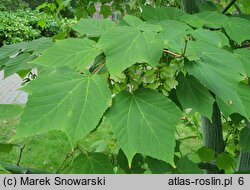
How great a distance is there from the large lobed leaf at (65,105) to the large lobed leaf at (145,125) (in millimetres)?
52

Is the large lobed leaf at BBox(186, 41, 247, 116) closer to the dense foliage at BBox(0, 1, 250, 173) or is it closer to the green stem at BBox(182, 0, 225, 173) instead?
the dense foliage at BBox(0, 1, 250, 173)

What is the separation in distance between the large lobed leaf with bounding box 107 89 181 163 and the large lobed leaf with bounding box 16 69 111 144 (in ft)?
0.17

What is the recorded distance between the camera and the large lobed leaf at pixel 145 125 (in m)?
0.87

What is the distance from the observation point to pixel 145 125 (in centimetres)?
89

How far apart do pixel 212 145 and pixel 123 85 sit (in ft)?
3.20

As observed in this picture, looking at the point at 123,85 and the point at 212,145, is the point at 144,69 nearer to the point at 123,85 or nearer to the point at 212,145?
the point at 123,85

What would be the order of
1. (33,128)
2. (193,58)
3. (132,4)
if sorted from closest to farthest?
(33,128)
(193,58)
(132,4)

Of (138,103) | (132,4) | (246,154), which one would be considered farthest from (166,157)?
(132,4)

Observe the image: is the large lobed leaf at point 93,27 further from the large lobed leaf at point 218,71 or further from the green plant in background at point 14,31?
the green plant in background at point 14,31

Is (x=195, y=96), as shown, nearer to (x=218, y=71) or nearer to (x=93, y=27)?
(x=218, y=71)

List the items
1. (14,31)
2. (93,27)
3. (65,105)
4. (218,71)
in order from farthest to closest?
(14,31)
(93,27)
(218,71)
(65,105)

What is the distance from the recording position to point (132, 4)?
2.39 metres

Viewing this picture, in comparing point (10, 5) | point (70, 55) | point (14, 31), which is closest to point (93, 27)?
point (70, 55)

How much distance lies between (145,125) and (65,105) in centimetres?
19
